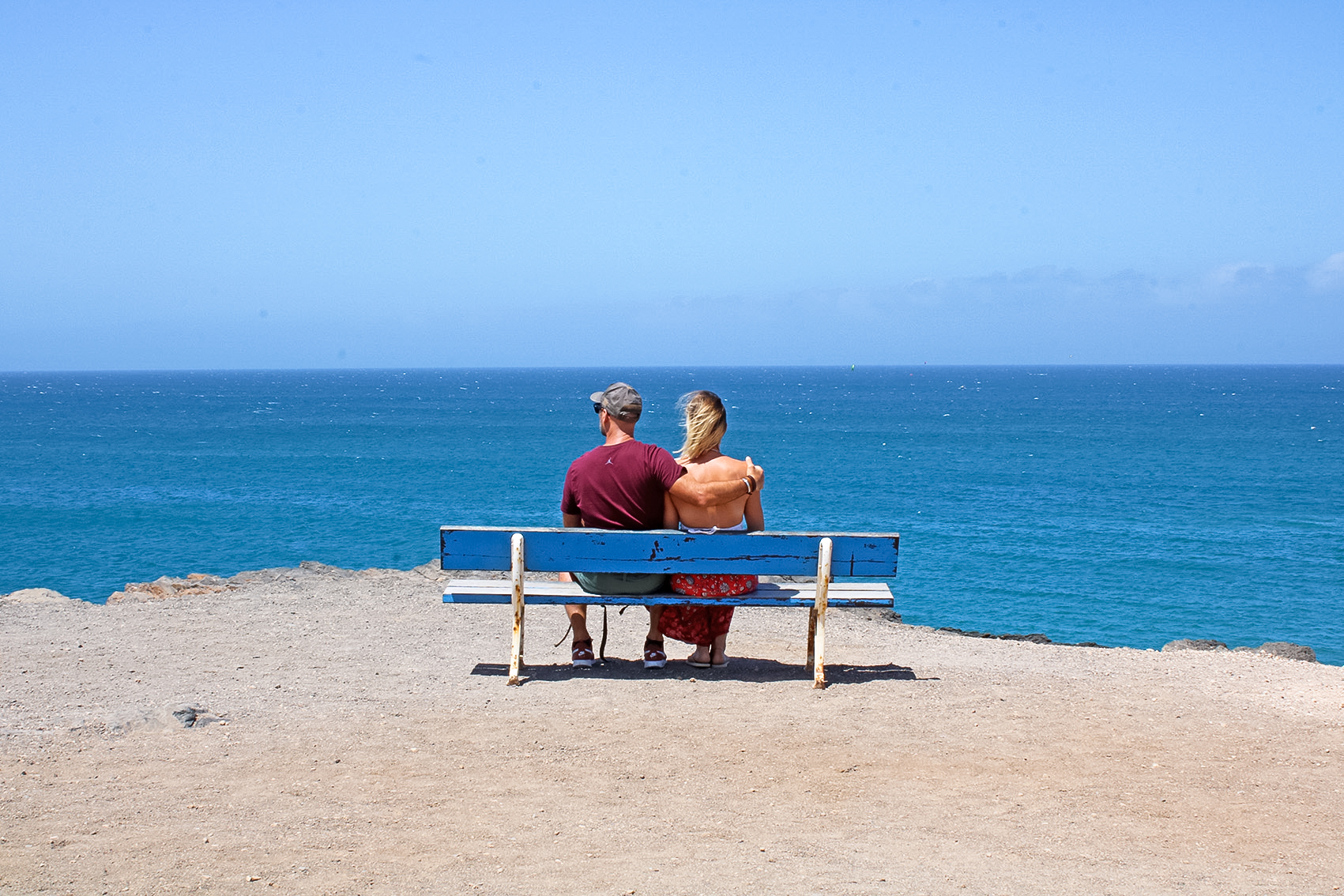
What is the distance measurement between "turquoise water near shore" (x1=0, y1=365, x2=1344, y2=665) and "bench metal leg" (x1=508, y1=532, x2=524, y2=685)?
11.2 meters

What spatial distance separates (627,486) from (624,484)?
17 millimetres

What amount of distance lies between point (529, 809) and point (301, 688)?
2531 millimetres

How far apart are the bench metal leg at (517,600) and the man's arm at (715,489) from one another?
38.2 inches


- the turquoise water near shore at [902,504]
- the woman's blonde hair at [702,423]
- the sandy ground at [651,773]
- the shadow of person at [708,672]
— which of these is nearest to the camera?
the sandy ground at [651,773]

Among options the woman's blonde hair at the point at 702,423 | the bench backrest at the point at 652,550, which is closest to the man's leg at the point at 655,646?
the bench backrest at the point at 652,550

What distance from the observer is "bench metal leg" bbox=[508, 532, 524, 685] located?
607 cm

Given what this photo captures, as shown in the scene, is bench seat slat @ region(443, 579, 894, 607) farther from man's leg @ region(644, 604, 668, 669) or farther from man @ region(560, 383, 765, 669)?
man's leg @ region(644, 604, 668, 669)

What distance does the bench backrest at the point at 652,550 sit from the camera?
605 centimetres

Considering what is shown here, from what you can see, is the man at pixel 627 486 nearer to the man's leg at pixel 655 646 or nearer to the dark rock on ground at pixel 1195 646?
the man's leg at pixel 655 646

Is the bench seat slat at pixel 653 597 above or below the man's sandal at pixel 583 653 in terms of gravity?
above

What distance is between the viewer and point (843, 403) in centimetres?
11475

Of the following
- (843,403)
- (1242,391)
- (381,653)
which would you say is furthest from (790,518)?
(1242,391)

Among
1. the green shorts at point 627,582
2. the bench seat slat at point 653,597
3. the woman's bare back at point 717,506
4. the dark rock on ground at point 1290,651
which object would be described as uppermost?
the woman's bare back at point 717,506

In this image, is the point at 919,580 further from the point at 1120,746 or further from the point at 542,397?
the point at 542,397
